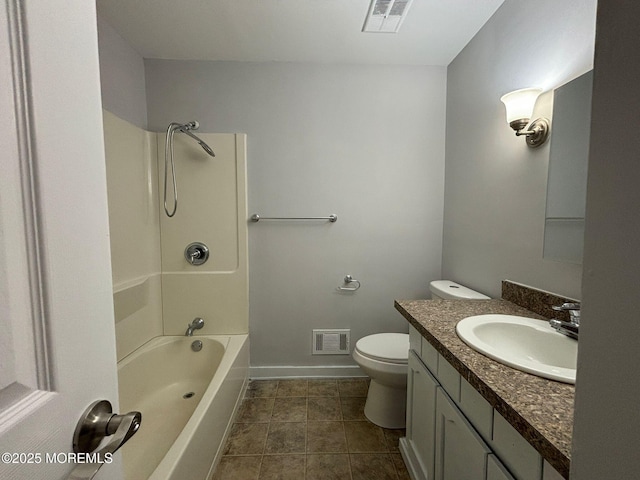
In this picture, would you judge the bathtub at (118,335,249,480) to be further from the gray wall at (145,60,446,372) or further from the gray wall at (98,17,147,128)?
the gray wall at (98,17,147,128)

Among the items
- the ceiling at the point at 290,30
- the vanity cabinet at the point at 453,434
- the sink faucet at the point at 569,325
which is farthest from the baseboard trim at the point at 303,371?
the ceiling at the point at 290,30

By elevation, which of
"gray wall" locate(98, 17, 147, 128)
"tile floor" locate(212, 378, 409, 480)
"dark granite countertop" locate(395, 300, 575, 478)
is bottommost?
"tile floor" locate(212, 378, 409, 480)

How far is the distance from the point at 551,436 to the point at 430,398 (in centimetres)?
65

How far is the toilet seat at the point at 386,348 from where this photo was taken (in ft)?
5.17

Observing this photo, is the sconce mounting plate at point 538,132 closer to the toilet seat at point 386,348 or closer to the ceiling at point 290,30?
the ceiling at point 290,30

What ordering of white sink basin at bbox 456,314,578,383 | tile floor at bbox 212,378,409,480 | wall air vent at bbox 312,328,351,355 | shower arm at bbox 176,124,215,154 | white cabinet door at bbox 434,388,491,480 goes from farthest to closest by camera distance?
wall air vent at bbox 312,328,351,355
shower arm at bbox 176,124,215,154
tile floor at bbox 212,378,409,480
white sink basin at bbox 456,314,578,383
white cabinet door at bbox 434,388,491,480

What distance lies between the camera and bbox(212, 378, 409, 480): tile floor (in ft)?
4.55

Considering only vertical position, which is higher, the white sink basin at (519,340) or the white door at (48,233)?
the white door at (48,233)

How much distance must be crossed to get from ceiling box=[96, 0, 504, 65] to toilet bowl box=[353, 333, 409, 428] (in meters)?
1.94

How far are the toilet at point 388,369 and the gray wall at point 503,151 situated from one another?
0.65 ft

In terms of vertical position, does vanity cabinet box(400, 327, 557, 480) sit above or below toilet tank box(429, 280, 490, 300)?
below

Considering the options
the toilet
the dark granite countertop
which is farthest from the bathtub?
the dark granite countertop

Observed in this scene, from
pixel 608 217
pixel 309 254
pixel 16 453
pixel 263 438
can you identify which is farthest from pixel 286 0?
pixel 263 438

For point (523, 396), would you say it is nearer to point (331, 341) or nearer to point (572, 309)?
point (572, 309)
